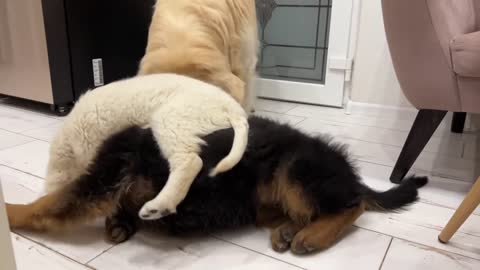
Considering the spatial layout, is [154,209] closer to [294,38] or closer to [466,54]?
[466,54]

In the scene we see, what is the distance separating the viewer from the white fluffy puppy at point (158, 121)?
90cm

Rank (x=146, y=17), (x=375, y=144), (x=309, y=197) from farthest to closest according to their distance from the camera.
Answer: (x=146, y=17) → (x=375, y=144) → (x=309, y=197)

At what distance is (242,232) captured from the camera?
1.06 metres

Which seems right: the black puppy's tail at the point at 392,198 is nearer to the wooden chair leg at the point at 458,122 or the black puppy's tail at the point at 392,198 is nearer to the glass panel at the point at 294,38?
the wooden chair leg at the point at 458,122

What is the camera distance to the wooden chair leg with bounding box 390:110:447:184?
4.42 ft

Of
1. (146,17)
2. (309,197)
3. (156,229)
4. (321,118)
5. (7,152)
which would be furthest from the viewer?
(146,17)

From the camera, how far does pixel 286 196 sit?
98cm

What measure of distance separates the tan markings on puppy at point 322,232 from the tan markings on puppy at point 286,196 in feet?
0.11

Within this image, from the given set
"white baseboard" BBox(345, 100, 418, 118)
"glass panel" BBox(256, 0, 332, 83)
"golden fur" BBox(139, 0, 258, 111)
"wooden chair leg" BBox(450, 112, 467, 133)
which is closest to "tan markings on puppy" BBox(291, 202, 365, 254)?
"golden fur" BBox(139, 0, 258, 111)

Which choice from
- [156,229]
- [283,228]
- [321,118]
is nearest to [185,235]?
[156,229]

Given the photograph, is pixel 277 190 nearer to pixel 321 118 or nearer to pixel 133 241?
pixel 133 241

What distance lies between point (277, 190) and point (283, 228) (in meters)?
0.10

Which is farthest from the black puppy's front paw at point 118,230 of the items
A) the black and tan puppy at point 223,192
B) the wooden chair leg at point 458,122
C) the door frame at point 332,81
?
the wooden chair leg at point 458,122

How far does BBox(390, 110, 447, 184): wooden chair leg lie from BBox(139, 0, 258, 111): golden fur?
2.30 ft
